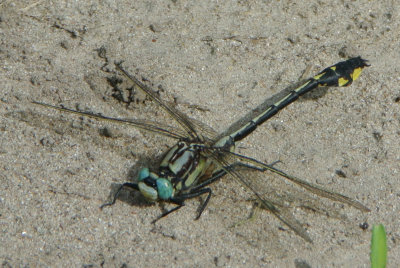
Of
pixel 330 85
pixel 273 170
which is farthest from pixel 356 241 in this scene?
pixel 330 85

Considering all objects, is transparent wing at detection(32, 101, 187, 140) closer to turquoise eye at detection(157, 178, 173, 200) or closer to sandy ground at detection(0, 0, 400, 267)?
sandy ground at detection(0, 0, 400, 267)

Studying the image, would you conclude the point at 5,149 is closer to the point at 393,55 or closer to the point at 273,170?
the point at 273,170

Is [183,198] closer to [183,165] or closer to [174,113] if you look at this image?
[183,165]

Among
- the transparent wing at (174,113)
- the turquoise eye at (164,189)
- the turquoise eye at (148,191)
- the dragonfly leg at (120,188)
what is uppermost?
the transparent wing at (174,113)

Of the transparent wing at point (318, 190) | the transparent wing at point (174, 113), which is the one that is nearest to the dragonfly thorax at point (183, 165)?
the transparent wing at point (174, 113)

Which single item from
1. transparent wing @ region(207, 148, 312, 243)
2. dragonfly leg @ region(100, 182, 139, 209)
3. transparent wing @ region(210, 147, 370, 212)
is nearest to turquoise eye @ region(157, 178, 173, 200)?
dragonfly leg @ region(100, 182, 139, 209)

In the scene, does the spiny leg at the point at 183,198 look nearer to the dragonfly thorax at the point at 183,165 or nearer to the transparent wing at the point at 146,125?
the dragonfly thorax at the point at 183,165

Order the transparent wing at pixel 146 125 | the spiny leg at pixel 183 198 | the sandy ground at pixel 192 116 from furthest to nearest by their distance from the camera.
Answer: the transparent wing at pixel 146 125 < the spiny leg at pixel 183 198 < the sandy ground at pixel 192 116

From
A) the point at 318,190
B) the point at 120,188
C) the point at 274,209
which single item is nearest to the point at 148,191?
the point at 120,188
